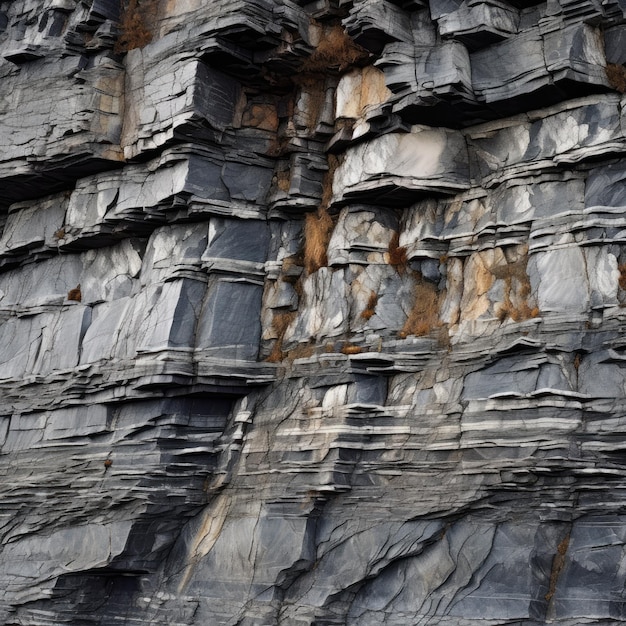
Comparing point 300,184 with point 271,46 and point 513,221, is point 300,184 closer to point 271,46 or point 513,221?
point 271,46

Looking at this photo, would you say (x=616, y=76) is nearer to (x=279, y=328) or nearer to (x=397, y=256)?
(x=397, y=256)

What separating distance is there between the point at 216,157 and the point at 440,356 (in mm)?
6198

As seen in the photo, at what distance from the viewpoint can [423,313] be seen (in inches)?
688

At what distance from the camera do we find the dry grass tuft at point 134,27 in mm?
21094

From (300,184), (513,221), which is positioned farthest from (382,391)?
(300,184)

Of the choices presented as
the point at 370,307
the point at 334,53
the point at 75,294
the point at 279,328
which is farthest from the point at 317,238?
the point at 75,294

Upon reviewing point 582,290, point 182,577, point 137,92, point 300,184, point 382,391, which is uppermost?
point 137,92

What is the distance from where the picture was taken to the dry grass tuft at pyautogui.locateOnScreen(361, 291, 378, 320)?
1772 cm

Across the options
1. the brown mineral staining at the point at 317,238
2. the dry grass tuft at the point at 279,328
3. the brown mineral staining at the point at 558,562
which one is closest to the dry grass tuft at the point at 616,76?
the brown mineral staining at the point at 317,238

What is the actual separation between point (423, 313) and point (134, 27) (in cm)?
903

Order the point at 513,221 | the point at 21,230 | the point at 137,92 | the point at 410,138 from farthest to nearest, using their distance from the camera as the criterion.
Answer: the point at 21,230 → the point at 137,92 → the point at 410,138 → the point at 513,221

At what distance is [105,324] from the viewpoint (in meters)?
20.1

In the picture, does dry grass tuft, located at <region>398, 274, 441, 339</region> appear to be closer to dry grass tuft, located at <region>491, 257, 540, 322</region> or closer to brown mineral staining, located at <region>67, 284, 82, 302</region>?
dry grass tuft, located at <region>491, 257, 540, 322</region>

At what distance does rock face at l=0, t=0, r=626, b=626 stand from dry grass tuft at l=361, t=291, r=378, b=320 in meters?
0.05
